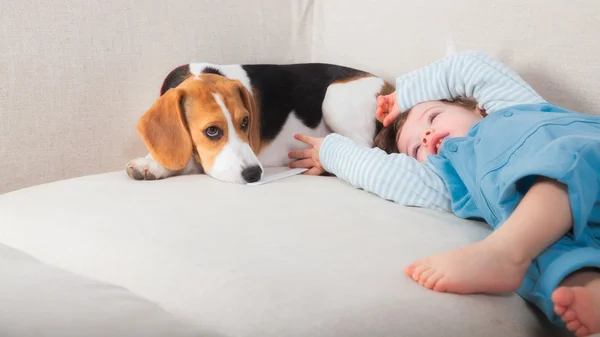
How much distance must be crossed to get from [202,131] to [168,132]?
0.08 m

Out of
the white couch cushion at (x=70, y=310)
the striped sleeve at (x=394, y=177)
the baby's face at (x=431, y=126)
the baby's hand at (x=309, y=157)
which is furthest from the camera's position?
the baby's hand at (x=309, y=157)

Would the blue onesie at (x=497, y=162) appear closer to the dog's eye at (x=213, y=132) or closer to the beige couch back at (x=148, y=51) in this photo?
the beige couch back at (x=148, y=51)

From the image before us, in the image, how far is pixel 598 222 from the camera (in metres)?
1.04

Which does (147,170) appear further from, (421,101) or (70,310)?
(70,310)

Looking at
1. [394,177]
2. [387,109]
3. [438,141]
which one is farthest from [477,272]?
[387,109]

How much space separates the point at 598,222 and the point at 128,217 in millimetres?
805

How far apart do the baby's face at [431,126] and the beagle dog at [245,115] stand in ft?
0.87

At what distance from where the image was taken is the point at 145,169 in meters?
1.57

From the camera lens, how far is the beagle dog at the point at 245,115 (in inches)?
63.1

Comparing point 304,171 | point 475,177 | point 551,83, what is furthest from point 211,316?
point 551,83

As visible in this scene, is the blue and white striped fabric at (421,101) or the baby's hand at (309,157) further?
the baby's hand at (309,157)

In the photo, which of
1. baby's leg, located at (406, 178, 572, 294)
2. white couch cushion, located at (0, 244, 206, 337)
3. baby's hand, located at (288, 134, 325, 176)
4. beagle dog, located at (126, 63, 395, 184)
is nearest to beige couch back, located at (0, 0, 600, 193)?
beagle dog, located at (126, 63, 395, 184)

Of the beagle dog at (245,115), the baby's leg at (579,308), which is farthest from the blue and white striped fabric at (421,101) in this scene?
the baby's leg at (579,308)

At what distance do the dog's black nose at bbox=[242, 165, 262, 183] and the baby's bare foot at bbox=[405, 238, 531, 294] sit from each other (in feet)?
2.20
